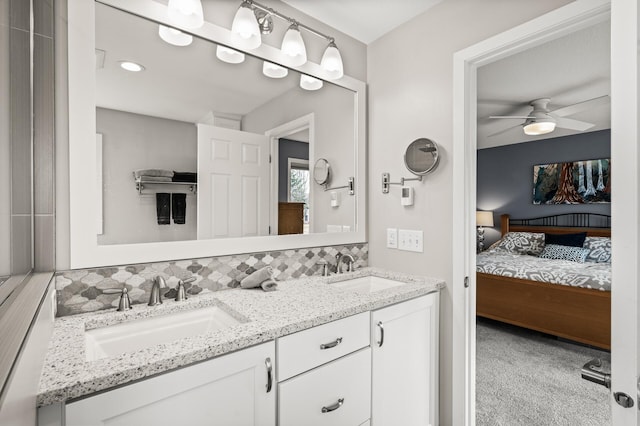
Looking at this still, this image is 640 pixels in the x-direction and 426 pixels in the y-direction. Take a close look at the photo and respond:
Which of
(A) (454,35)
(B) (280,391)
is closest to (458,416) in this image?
(B) (280,391)

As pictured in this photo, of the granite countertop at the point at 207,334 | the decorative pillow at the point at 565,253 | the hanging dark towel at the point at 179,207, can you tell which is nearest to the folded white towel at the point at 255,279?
the granite countertop at the point at 207,334

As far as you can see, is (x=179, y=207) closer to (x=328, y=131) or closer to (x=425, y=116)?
(x=328, y=131)

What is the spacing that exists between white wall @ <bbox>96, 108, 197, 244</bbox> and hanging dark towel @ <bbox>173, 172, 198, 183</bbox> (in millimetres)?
19

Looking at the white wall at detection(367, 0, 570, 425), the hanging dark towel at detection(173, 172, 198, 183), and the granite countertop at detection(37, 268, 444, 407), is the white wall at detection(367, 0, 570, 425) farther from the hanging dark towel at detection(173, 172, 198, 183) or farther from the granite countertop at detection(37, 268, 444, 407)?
the hanging dark towel at detection(173, 172, 198, 183)

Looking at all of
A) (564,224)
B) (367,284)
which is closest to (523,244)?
(564,224)

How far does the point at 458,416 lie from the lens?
1686 millimetres

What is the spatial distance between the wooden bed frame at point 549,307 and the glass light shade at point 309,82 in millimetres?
2829

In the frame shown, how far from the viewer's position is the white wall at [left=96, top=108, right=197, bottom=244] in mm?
1251

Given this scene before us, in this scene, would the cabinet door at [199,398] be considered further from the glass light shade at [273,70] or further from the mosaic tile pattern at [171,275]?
the glass light shade at [273,70]

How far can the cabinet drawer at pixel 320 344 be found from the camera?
1092 millimetres

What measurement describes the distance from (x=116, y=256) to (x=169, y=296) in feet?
0.89

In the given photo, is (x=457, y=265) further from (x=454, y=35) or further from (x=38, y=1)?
(x=38, y=1)

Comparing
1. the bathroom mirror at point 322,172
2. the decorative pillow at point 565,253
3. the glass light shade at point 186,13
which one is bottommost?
the decorative pillow at point 565,253

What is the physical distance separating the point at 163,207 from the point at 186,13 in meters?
0.83
